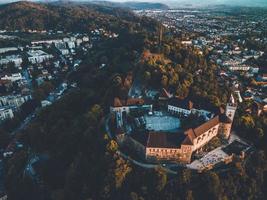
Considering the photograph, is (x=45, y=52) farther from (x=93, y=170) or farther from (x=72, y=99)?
(x=93, y=170)

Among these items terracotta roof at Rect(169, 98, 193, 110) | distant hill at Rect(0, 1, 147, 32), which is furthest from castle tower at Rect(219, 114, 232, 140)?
distant hill at Rect(0, 1, 147, 32)

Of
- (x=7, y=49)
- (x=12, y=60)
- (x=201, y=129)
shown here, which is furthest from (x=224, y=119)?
(x=7, y=49)

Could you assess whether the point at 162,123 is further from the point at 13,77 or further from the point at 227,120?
the point at 13,77

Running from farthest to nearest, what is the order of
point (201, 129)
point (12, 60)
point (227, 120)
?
point (12, 60) → point (227, 120) → point (201, 129)

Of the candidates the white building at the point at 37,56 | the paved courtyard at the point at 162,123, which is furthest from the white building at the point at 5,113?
the white building at the point at 37,56

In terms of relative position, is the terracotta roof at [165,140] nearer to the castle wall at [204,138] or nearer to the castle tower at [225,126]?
the castle wall at [204,138]

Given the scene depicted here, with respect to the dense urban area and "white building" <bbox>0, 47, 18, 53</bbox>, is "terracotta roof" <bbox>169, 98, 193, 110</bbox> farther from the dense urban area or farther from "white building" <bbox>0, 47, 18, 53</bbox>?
"white building" <bbox>0, 47, 18, 53</bbox>

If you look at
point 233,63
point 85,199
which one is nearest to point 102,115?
point 85,199

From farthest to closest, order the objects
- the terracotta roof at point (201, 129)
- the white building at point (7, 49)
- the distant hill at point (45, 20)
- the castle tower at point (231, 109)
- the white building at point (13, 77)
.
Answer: the distant hill at point (45, 20) < the white building at point (7, 49) < the white building at point (13, 77) < the castle tower at point (231, 109) < the terracotta roof at point (201, 129)
